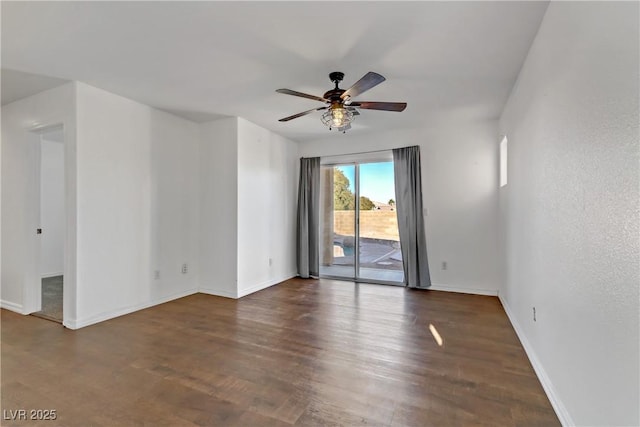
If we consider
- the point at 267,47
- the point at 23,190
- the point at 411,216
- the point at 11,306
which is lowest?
the point at 11,306

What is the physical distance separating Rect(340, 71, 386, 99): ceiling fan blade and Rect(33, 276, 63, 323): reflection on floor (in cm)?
383

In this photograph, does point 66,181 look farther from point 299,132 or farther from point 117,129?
point 299,132

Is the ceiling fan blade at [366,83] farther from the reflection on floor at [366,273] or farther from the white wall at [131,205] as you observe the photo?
the reflection on floor at [366,273]

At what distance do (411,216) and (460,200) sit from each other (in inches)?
29.5

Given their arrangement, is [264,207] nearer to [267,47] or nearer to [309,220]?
[309,220]

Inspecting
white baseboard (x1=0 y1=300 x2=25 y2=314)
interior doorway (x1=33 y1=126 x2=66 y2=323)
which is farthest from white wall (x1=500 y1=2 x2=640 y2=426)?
interior doorway (x1=33 y1=126 x2=66 y2=323)

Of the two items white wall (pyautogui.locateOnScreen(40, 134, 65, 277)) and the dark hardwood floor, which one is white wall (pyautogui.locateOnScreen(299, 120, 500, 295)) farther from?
white wall (pyautogui.locateOnScreen(40, 134, 65, 277))

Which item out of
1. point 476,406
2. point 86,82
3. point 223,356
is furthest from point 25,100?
point 476,406

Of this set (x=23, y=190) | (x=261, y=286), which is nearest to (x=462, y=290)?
(x=261, y=286)

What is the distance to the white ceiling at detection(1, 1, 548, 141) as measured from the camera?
199cm

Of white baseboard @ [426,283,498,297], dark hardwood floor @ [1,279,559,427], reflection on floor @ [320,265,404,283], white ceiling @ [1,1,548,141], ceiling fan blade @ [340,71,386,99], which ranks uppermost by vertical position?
white ceiling @ [1,1,548,141]

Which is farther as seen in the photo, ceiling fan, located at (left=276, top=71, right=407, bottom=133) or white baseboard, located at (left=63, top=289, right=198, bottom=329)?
white baseboard, located at (left=63, top=289, right=198, bottom=329)

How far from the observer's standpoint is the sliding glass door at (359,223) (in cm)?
511

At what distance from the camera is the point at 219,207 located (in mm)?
4418
